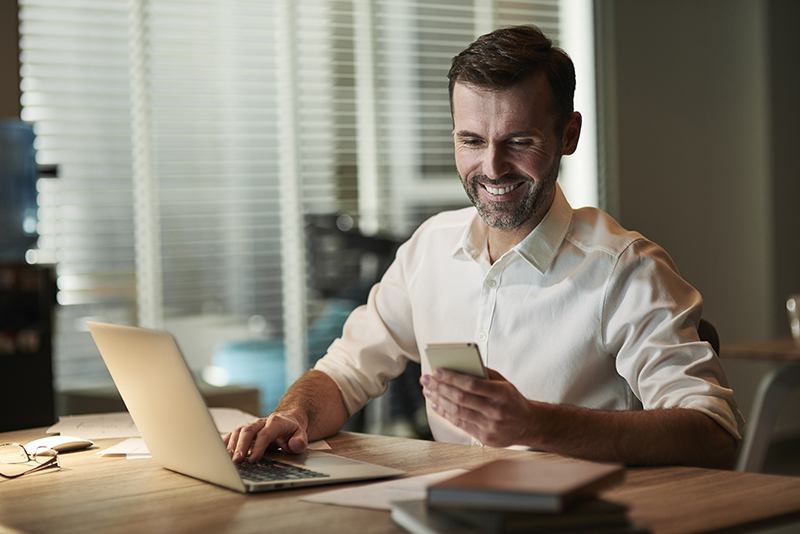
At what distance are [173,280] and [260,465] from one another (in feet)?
7.01

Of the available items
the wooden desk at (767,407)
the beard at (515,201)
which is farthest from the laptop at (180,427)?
the wooden desk at (767,407)

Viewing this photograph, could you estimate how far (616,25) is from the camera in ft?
13.6

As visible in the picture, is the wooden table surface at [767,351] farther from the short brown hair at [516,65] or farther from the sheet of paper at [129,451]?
the sheet of paper at [129,451]

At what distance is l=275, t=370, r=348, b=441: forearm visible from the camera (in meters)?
1.48

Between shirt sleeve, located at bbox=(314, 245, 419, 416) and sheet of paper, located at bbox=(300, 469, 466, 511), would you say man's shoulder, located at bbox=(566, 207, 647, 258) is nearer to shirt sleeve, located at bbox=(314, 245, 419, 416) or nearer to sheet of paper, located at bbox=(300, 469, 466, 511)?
shirt sleeve, located at bbox=(314, 245, 419, 416)

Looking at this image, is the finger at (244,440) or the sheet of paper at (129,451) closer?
the finger at (244,440)

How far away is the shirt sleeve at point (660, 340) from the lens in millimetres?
1326

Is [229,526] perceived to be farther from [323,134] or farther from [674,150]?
[674,150]

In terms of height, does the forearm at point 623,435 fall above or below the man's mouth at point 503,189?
below

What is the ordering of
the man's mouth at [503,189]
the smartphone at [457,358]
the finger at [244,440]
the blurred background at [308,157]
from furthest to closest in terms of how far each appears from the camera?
the blurred background at [308,157] → the man's mouth at [503,189] → the finger at [244,440] → the smartphone at [457,358]

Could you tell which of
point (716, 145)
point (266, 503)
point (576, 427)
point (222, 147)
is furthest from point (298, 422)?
point (716, 145)

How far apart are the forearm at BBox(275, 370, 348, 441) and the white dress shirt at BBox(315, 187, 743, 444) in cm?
5

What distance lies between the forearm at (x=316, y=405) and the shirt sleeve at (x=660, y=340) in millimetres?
543

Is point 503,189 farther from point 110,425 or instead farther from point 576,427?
point 110,425
